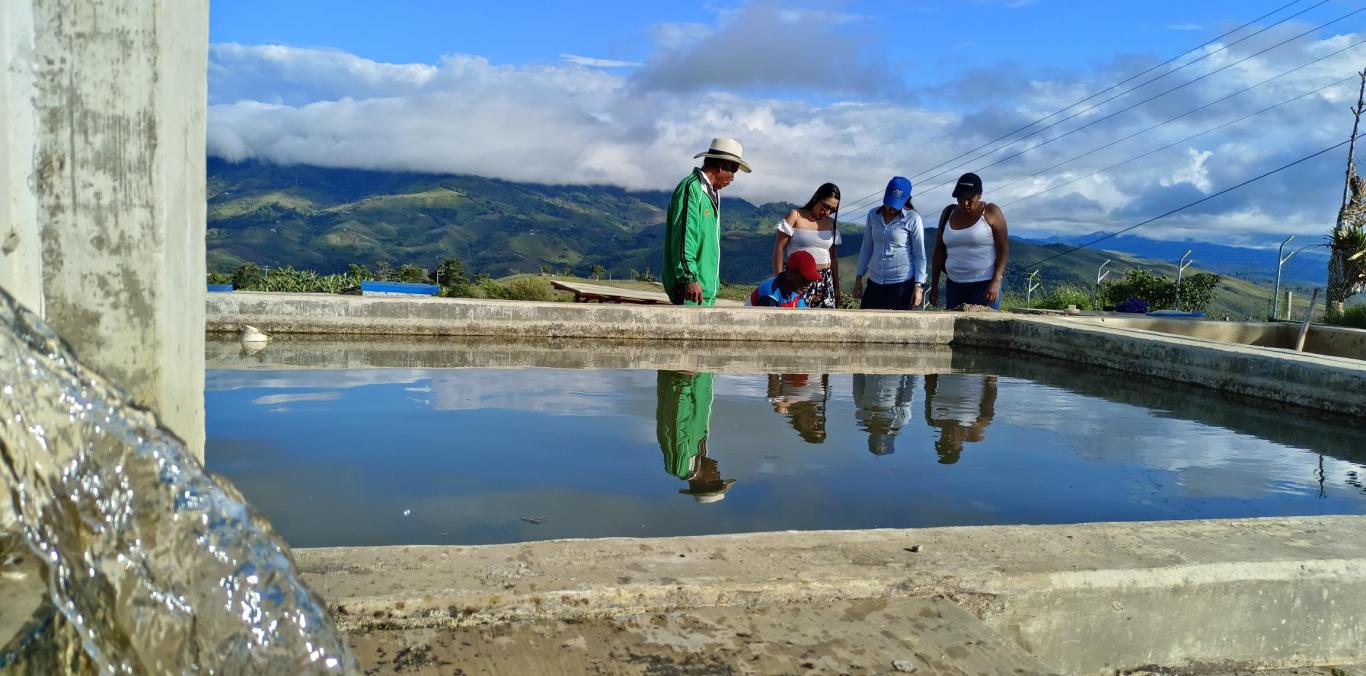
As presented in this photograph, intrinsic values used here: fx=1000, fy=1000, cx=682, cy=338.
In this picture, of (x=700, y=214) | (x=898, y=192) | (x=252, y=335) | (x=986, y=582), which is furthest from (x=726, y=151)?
(x=986, y=582)

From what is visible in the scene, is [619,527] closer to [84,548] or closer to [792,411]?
[84,548]

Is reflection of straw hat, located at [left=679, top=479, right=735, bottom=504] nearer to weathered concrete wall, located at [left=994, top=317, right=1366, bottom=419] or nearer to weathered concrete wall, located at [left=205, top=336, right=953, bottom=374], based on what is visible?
weathered concrete wall, located at [left=205, top=336, right=953, bottom=374]

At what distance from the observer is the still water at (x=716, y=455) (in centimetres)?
311

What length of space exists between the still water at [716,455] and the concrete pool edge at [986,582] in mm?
629

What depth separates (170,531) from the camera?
5.21 feet

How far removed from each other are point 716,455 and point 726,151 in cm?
384

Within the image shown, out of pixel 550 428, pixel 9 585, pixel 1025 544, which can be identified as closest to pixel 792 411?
pixel 550 428

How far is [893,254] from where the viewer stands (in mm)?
9156

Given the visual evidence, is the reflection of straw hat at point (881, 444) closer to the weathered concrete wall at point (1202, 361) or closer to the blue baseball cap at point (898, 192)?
the weathered concrete wall at point (1202, 361)

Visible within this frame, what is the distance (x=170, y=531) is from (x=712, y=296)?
698 cm

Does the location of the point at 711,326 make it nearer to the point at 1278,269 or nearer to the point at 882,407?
the point at 882,407

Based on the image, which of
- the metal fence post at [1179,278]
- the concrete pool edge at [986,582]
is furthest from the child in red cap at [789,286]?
the metal fence post at [1179,278]

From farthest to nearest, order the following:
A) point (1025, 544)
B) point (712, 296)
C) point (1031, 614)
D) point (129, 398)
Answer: point (712, 296)
point (1025, 544)
point (1031, 614)
point (129, 398)

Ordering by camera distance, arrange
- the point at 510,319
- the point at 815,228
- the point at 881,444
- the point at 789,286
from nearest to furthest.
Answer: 1. the point at 881,444
2. the point at 510,319
3. the point at 815,228
4. the point at 789,286
